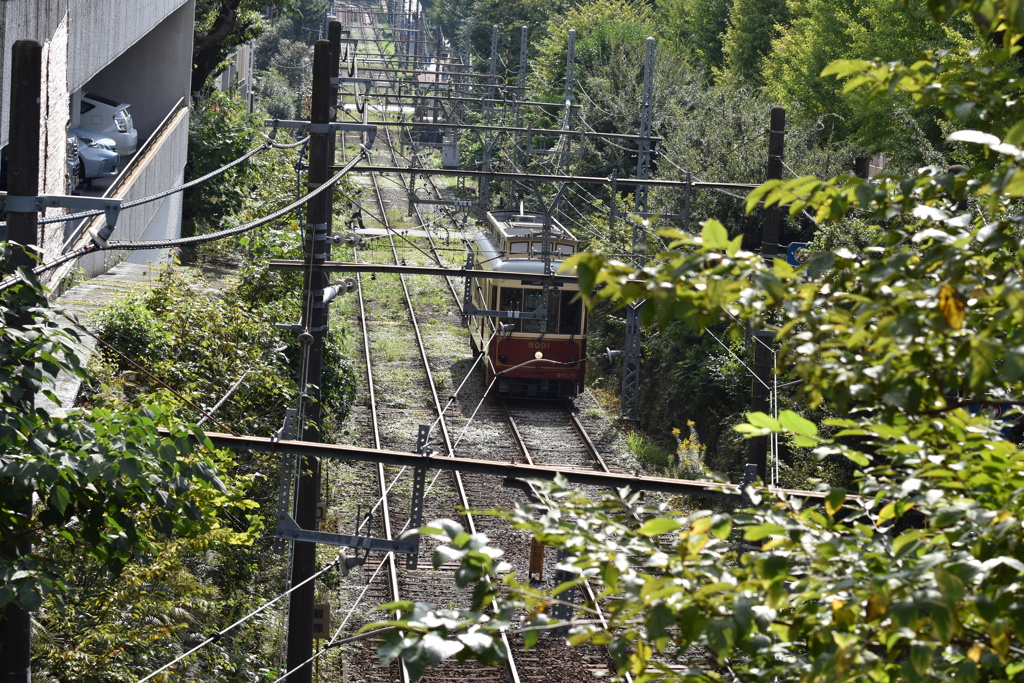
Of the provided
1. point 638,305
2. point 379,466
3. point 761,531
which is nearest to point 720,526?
point 761,531

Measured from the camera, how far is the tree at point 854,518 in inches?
104

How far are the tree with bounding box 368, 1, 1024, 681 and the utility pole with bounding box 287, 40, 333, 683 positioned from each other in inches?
231

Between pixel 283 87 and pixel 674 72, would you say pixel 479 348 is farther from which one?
pixel 283 87

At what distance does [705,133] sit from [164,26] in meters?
13.1

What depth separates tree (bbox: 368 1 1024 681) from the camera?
2.64m

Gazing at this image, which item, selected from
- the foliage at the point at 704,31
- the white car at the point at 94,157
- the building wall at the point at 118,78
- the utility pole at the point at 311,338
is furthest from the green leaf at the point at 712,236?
the foliage at the point at 704,31

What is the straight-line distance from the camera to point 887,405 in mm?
2898

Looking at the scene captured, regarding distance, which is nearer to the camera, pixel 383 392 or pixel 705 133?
pixel 383 392

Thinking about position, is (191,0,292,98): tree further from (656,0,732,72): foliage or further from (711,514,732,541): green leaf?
(711,514,732,541): green leaf

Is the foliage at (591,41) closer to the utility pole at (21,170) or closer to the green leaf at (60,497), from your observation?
the utility pole at (21,170)

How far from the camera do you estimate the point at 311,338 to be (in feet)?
29.8

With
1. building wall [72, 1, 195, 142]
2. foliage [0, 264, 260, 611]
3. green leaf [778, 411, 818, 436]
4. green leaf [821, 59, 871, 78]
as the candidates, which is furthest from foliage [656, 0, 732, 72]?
green leaf [778, 411, 818, 436]

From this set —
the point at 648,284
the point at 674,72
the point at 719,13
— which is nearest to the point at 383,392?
the point at 674,72

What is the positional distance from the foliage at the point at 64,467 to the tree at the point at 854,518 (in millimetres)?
2456
